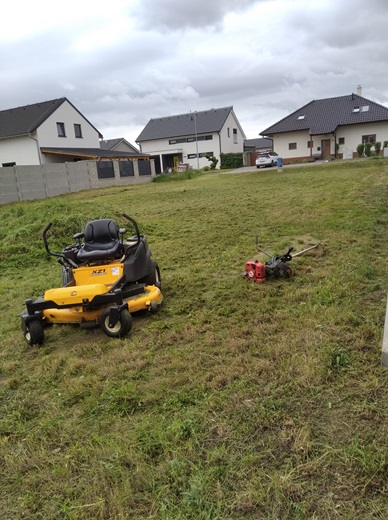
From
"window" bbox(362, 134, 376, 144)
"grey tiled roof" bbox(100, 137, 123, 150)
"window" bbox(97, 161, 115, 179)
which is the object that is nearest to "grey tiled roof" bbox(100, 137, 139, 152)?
"grey tiled roof" bbox(100, 137, 123, 150)

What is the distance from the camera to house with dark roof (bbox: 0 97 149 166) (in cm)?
2930

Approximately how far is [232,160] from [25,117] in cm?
2037

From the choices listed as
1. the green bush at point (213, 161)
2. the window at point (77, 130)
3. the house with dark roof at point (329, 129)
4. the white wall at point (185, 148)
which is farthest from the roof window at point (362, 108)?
the window at point (77, 130)

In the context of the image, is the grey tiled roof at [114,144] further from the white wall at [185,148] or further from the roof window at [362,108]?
the roof window at [362,108]

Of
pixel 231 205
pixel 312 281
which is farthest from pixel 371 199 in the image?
pixel 312 281

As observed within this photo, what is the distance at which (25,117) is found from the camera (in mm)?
31250

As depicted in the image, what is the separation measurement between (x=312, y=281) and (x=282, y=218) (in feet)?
15.8

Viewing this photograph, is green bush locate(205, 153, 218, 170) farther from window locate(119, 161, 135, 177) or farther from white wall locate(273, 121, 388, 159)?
window locate(119, 161, 135, 177)

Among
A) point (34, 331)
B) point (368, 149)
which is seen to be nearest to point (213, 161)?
point (368, 149)

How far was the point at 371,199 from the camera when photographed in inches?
430

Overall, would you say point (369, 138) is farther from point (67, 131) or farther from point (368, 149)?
point (67, 131)

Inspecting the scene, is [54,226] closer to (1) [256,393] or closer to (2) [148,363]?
(2) [148,363]

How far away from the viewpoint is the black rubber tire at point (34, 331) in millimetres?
4152

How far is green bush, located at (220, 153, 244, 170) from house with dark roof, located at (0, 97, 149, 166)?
11891 millimetres
